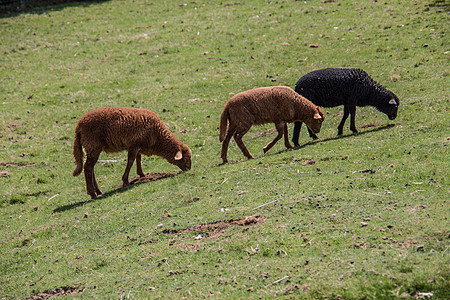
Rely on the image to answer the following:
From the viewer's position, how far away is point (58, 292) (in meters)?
8.36

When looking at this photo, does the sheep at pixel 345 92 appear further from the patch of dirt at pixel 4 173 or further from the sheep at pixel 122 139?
the patch of dirt at pixel 4 173

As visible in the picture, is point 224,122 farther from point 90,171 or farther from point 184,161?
point 90,171

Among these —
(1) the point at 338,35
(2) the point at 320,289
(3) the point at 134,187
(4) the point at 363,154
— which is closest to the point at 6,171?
(3) the point at 134,187

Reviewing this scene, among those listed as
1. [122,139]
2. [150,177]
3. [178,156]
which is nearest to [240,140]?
[178,156]

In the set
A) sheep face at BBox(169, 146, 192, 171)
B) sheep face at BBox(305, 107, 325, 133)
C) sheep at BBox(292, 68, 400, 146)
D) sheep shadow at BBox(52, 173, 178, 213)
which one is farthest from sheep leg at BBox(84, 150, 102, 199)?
sheep face at BBox(305, 107, 325, 133)

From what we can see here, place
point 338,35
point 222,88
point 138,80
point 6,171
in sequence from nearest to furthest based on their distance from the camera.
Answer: point 6,171
point 222,88
point 138,80
point 338,35

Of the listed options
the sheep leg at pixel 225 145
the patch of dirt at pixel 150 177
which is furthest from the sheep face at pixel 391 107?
the patch of dirt at pixel 150 177

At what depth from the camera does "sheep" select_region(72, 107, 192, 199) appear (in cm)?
1325

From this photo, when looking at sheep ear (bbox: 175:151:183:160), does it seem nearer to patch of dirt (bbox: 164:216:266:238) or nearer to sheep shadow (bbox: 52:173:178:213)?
sheep shadow (bbox: 52:173:178:213)

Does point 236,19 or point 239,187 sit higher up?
point 236,19

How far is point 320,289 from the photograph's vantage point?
6707mm

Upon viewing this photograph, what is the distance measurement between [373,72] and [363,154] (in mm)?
9603

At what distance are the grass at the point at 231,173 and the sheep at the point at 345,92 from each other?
0.68 m

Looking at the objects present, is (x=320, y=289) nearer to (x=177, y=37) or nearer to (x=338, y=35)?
(x=338, y=35)
